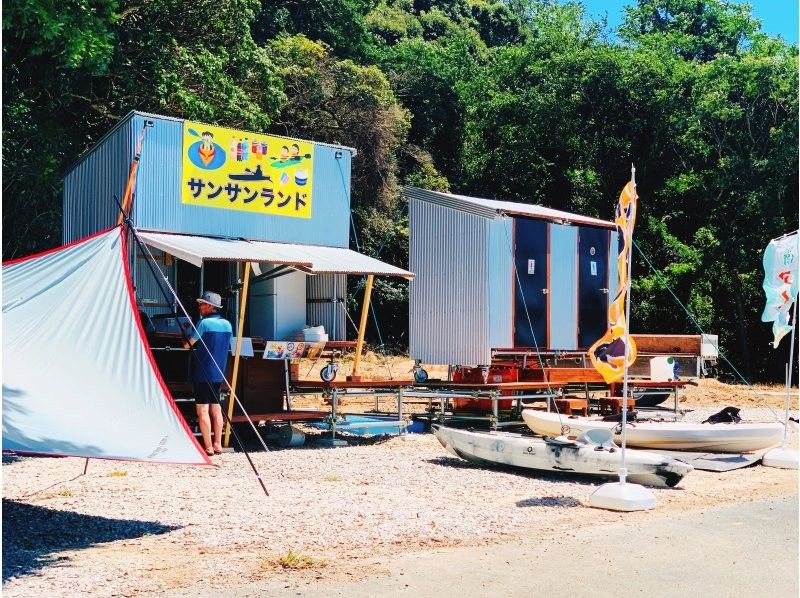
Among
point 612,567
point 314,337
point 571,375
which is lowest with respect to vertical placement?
point 612,567

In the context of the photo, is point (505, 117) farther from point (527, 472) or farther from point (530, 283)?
point (527, 472)

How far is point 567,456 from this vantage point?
10703 millimetres

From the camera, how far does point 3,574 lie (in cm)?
635

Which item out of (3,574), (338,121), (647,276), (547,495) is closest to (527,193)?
(647,276)

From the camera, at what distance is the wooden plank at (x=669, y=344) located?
18.9 metres

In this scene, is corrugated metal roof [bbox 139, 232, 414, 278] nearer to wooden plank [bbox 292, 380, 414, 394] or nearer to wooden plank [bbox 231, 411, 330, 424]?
wooden plank [bbox 292, 380, 414, 394]

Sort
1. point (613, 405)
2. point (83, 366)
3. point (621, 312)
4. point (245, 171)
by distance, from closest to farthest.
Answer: point (83, 366), point (621, 312), point (245, 171), point (613, 405)

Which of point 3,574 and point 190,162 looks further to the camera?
point 190,162

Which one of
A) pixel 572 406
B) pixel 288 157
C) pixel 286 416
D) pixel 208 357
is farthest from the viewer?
pixel 572 406

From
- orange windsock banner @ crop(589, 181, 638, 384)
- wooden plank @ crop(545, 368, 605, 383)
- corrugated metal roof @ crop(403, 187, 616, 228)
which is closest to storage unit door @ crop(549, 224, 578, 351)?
corrugated metal roof @ crop(403, 187, 616, 228)

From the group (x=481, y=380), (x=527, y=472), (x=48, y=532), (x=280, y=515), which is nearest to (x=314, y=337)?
(x=481, y=380)

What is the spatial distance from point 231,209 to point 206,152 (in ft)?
2.86

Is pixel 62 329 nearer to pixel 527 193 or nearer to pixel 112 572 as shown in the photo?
pixel 112 572

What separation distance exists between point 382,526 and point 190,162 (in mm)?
7311
